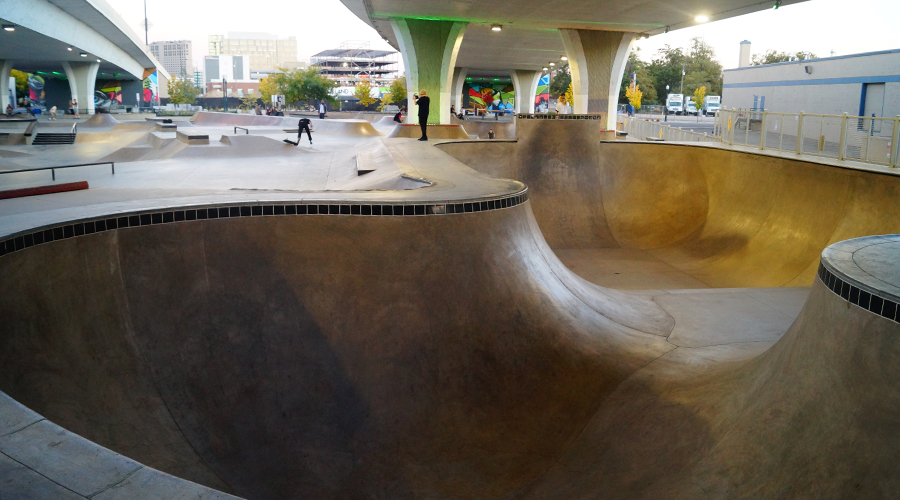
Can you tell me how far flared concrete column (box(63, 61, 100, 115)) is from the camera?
160 feet

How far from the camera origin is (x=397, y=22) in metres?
25.5

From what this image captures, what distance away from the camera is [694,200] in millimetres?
14312

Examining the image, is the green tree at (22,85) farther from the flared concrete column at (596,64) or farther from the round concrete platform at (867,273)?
the round concrete platform at (867,273)

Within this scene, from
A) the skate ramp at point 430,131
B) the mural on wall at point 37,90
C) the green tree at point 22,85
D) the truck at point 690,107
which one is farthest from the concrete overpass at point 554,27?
Result: the green tree at point 22,85

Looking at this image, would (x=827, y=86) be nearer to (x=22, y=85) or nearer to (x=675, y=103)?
(x=675, y=103)

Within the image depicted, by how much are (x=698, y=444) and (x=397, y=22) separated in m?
24.1

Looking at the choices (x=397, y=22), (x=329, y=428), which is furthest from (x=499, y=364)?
(x=397, y=22)

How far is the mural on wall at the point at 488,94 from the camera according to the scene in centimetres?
8883

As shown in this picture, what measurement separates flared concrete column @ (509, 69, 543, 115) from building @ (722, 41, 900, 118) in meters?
27.3

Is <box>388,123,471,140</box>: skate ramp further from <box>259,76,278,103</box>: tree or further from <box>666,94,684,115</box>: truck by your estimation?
<box>259,76,278,103</box>: tree

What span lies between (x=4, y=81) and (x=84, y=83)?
5.88m

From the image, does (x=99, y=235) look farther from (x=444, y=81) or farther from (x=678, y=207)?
(x=444, y=81)

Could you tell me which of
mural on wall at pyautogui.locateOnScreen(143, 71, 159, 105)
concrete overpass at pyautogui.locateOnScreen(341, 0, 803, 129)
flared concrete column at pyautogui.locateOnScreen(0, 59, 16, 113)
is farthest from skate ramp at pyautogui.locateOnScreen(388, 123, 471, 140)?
mural on wall at pyautogui.locateOnScreen(143, 71, 159, 105)

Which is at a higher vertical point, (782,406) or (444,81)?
(444,81)
